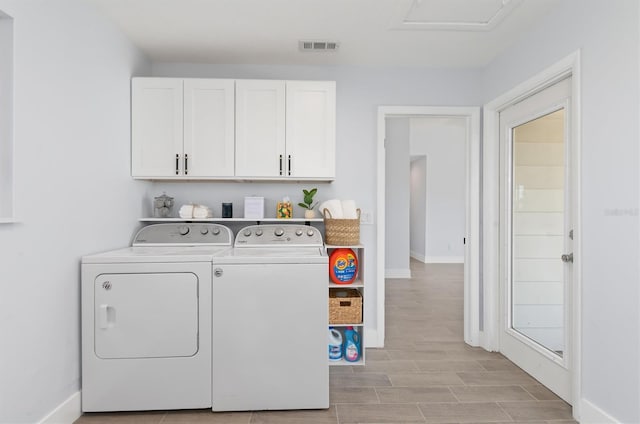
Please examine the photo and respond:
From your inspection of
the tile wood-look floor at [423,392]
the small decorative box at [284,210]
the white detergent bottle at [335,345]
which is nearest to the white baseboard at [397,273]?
the tile wood-look floor at [423,392]

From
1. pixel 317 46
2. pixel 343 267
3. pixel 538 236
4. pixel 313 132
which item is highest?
pixel 317 46

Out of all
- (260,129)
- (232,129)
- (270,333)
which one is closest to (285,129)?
(260,129)

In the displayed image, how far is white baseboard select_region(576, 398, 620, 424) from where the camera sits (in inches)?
74.5

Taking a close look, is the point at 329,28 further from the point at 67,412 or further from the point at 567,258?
the point at 67,412

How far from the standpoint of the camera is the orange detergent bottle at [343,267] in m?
2.92

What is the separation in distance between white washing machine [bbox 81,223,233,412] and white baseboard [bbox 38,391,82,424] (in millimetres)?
40

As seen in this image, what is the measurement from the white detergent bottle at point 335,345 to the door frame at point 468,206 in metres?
0.46

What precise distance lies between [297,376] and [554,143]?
2151mm

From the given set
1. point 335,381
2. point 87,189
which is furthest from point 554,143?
point 87,189

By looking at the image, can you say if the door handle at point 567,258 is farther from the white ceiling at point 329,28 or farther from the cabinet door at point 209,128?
the cabinet door at point 209,128

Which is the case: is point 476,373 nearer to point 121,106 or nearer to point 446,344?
point 446,344

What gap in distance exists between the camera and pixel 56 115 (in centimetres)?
195

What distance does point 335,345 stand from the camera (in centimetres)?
291

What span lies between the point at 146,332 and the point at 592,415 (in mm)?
2409
